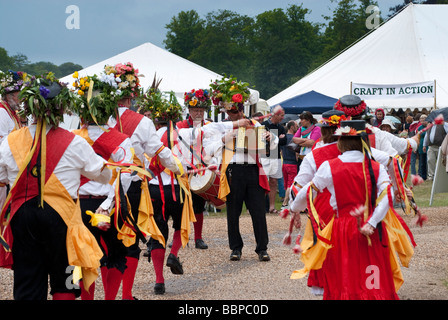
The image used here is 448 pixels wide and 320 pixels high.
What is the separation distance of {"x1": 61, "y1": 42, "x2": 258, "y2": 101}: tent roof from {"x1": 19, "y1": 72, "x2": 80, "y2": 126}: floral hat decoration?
14.7 metres

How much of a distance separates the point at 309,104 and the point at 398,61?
18.5ft

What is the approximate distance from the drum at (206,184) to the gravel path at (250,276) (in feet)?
2.63

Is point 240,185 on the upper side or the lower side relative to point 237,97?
lower

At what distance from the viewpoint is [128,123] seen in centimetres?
626

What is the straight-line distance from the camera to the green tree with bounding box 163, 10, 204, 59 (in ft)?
215

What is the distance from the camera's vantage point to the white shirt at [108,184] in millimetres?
5496

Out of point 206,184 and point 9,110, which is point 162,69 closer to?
point 206,184

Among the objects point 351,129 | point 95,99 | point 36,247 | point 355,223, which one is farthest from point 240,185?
point 36,247

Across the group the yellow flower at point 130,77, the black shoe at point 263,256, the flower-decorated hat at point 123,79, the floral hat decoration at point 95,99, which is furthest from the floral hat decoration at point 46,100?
the black shoe at point 263,256

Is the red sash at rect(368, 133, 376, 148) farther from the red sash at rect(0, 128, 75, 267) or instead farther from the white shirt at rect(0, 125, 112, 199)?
the red sash at rect(0, 128, 75, 267)

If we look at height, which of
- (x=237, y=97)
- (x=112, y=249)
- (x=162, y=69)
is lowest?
(x=112, y=249)

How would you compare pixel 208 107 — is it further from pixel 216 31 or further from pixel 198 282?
pixel 216 31

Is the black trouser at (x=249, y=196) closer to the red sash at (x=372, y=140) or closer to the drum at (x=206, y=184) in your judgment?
the drum at (x=206, y=184)

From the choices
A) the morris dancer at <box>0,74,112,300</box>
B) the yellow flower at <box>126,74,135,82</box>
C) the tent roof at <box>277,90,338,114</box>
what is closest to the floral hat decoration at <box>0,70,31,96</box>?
the yellow flower at <box>126,74,135,82</box>
